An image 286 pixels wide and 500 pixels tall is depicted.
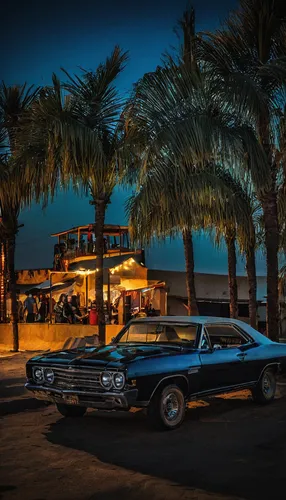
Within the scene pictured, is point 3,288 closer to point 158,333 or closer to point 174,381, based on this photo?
point 158,333

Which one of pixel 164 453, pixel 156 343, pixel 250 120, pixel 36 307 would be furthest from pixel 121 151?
pixel 36 307

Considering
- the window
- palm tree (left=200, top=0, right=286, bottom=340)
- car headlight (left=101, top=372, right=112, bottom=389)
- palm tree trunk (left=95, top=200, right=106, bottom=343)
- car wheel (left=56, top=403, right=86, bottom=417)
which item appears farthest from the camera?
palm tree trunk (left=95, top=200, right=106, bottom=343)

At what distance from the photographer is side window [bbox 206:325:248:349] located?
9476mm

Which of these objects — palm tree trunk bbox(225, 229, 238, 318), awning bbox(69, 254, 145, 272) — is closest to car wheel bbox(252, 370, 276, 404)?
palm tree trunk bbox(225, 229, 238, 318)

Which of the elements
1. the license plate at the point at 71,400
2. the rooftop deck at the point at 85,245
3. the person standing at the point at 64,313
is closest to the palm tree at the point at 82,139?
the license plate at the point at 71,400

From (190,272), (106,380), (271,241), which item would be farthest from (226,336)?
(190,272)

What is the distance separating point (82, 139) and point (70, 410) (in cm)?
624

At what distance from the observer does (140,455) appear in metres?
6.40

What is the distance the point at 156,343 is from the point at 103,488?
12.1ft

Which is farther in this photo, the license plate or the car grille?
the license plate

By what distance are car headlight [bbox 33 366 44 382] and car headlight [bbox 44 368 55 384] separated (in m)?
0.09

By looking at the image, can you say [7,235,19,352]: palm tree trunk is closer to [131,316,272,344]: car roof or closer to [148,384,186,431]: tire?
[131,316,272,344]: car roof

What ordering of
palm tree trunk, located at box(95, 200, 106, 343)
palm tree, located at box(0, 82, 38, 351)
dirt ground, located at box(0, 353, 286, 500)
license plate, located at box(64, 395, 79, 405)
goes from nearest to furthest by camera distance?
1. dirt ground, located at box(0, 353, 286, 500)
2. license plate, located at box(64, 395, 79, 405)
3. palm tree trunk, located at box(95, 200, 106, 343)
4. palm tree, located at box(0, 82, 38, 351)

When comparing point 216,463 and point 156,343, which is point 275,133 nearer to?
point 156,343
